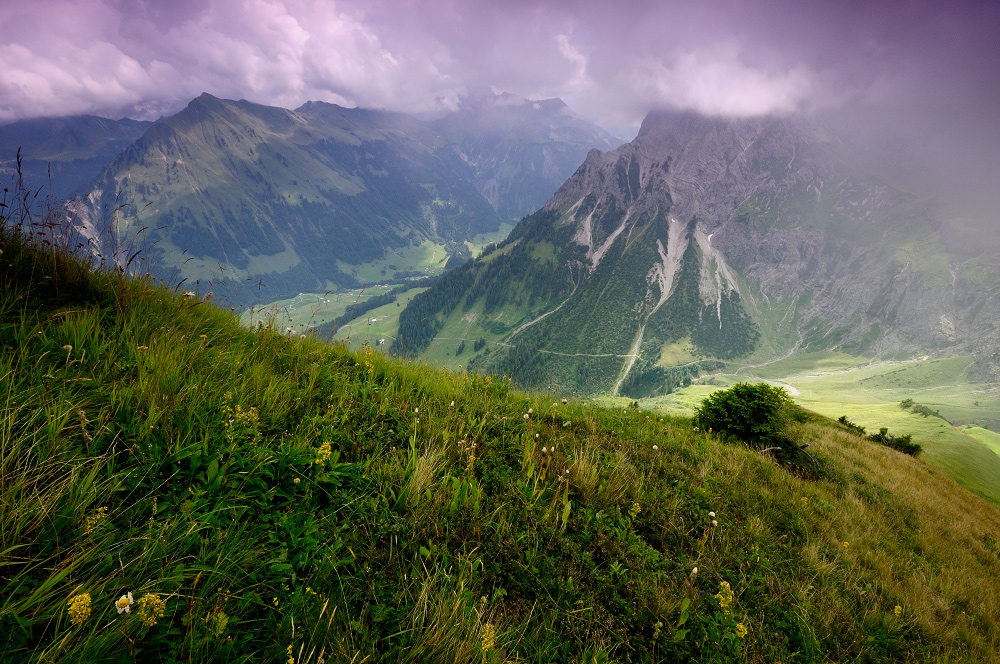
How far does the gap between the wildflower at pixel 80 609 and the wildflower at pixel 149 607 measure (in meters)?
0.16

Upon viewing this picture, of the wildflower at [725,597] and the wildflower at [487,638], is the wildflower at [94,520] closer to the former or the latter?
the wildflower at [487,638]

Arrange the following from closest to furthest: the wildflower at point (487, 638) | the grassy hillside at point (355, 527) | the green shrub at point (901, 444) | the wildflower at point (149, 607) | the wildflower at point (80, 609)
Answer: the wildflower at point (80, 609) < the wildflower at point (149, 607) < the grassy hillside at point (355, 527) < the wildflower at point (487, 638) < the green shrub at point (901, 444)

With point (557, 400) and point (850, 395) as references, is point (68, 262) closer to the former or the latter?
point (557, 400)

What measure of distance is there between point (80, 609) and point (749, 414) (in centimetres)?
1076

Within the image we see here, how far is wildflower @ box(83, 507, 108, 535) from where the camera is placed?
6.47 ft

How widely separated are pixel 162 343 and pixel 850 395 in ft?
748

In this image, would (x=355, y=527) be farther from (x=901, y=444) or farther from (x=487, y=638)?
(x=901, y=444)

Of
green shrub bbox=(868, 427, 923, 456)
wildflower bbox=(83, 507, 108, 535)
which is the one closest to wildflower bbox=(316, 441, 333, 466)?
wildflower bbox=(83, 507, 108, 535)

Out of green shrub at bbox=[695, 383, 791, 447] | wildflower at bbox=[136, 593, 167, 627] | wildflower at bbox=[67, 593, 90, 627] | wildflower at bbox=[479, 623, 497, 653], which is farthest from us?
green shrub at bbox=[695, 383, 791, 447]

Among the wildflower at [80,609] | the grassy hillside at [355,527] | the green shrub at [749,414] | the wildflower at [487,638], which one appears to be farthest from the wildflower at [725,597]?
the green shrub at [749,414]

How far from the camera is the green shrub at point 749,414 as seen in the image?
28.7 ft

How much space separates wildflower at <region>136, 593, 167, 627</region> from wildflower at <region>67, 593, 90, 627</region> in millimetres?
161

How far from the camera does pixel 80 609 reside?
1.51 metres

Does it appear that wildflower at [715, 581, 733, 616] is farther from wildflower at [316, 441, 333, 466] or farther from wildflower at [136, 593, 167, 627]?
wildflower at [136, 593, 167, 627]
